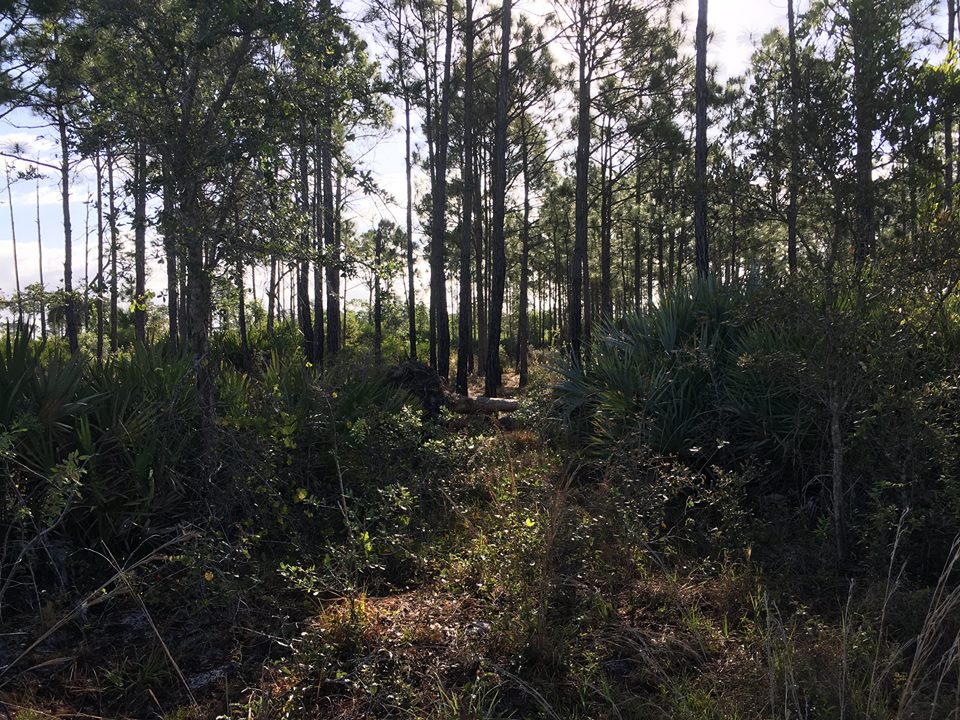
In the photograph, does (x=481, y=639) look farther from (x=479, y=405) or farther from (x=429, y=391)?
(x=479, y=405)

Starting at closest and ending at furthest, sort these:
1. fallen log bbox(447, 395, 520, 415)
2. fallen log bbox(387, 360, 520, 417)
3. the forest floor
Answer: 1. the forest floor
2. fallen log bbox(387, 360, 520, 417)
3. fallen log bbox(447, 395, 520, 415)

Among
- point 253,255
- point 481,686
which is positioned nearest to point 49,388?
point 253,255

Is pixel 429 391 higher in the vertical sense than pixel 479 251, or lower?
lower

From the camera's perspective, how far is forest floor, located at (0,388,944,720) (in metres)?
3.61

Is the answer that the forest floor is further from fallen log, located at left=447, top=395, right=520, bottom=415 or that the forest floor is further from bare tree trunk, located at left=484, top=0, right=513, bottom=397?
bare tree trunk, located at left=484, top=0, right=513, bottom=397

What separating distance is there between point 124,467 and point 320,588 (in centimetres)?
178

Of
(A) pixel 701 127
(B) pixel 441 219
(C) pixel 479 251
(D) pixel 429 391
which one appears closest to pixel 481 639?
(D) pixel 429 391

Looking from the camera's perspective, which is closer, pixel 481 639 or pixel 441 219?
pixel 481 639

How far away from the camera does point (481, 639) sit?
4.27 m

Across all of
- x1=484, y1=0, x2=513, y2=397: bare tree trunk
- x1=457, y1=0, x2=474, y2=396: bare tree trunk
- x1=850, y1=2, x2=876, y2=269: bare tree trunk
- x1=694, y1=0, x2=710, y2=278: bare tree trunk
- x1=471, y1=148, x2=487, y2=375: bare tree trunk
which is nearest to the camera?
x1=850, y1=2, x2=876, y2=269: bare tree trunk

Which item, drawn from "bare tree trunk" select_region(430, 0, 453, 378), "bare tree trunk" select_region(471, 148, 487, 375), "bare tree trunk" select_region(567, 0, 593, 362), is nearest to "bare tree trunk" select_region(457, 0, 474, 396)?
"bare tree trunk" select_region(430, 0, 453, 378)

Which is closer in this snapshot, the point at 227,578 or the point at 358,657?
the point at 358,657

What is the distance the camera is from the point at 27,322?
584cm

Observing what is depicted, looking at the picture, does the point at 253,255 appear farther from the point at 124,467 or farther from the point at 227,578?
the point at 227,578
